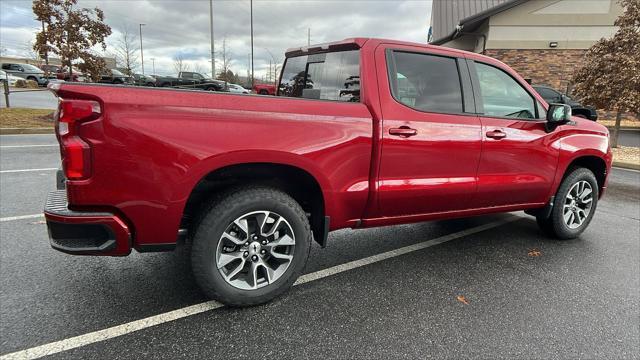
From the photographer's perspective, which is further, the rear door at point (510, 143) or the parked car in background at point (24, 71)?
the parked car in background at point (24, 71)

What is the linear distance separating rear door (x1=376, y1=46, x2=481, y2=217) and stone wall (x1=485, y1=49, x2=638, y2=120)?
60.1 ft

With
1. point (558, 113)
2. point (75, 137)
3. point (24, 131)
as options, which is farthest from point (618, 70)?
point (24, 131)

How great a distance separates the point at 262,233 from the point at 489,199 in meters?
2.18

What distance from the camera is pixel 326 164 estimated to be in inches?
105

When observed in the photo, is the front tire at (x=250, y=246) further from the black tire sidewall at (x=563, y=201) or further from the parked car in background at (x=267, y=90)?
the parked car in background at (x=267, y=90)

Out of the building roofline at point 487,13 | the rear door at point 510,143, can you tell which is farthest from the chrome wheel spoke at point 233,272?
the building roofline at point 487,13

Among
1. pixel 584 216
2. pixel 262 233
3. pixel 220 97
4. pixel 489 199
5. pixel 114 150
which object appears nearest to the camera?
pixel 114 150

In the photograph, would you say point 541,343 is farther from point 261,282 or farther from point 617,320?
point 261,282

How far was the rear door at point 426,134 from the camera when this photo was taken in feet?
9.48

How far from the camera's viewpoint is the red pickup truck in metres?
2.12

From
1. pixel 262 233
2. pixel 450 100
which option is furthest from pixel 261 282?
pixel 450 100

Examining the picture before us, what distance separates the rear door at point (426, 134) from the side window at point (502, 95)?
220mm

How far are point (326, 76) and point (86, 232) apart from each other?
6.95 feet

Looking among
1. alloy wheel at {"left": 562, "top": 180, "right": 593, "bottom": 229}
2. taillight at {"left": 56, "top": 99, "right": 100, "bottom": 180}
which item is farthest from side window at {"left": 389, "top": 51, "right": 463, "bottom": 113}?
taillight at {"left": 56, "top": 99, "right": 100, "bottom": 180}
